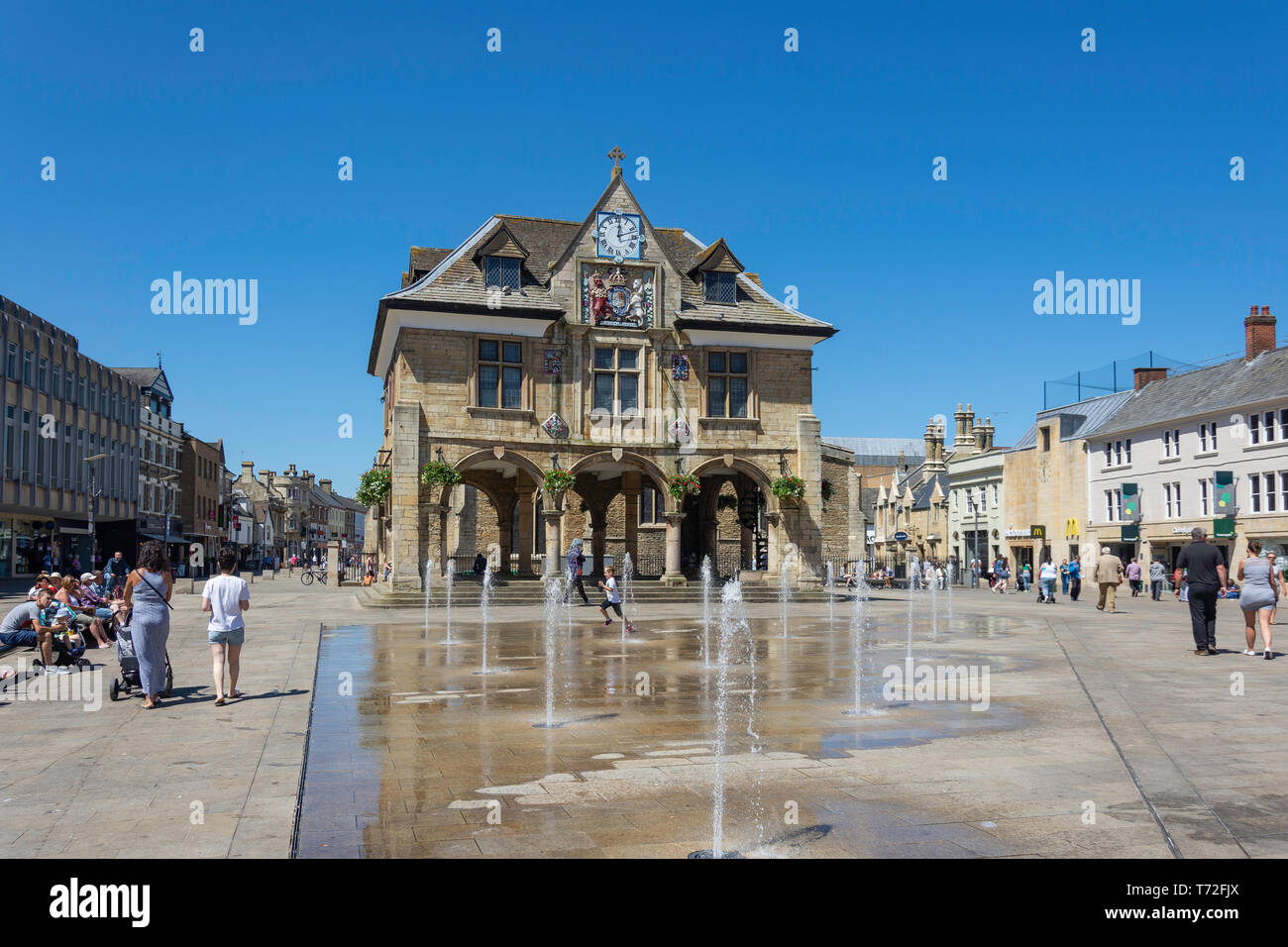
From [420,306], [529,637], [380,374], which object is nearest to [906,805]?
[529,637]

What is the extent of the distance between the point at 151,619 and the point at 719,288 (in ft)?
90.4

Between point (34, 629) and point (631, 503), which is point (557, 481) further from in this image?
point (34, 629)

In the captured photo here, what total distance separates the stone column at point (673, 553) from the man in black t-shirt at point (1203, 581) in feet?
65.0

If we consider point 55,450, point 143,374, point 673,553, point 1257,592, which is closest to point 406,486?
point 673,553

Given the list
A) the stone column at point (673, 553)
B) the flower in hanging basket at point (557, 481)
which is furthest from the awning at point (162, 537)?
the stone column at point (673, 553)

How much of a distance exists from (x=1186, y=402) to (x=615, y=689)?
4613 cm

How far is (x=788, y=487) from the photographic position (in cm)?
3456

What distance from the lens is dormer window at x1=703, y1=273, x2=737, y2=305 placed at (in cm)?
3534

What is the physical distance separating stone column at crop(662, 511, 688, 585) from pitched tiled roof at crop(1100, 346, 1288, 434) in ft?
87.0

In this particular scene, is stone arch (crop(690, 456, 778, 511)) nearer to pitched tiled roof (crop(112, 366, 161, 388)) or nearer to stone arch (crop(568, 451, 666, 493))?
stone arch (crop(568, 451, 666, 493))

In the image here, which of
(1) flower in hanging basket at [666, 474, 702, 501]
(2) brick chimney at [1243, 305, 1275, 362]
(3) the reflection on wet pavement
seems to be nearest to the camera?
(3) the reflection on wet pavement

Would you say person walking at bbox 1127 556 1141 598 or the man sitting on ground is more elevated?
the man sitting on ground

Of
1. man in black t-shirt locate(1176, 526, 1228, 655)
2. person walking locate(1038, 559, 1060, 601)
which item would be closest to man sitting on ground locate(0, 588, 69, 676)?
man in black t-shirt locate(1176, 526, 1228, 655)
